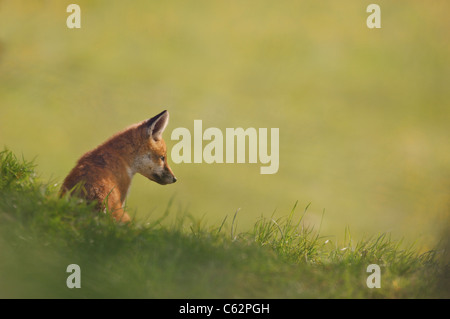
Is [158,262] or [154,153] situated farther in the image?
[154,153]

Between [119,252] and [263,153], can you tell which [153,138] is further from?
[263,153]

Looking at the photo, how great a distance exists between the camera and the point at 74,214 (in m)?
5.78

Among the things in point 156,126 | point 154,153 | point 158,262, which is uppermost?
point 156,126

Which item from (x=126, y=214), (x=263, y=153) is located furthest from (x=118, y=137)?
(x=263, y=153)

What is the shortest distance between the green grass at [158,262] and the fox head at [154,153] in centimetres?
128

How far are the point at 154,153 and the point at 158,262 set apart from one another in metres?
2.36

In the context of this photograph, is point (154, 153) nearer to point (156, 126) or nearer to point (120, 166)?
point (156, 126)

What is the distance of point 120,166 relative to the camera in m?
6.96

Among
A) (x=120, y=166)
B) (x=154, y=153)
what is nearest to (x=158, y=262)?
(x=120, y=166)

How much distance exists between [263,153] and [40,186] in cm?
868

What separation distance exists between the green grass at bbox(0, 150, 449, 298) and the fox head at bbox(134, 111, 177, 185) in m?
1.28

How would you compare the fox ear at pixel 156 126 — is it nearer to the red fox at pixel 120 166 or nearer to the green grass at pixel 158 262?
the red fox at pixel 120 166

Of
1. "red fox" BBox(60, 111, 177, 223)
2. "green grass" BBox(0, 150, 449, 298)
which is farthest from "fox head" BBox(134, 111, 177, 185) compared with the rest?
"green grass" BBox(0, 150, 449, 298)

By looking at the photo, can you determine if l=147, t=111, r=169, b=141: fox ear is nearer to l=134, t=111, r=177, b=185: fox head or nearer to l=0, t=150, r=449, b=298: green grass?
l=134, t=111, r=177, b=185: fox head
